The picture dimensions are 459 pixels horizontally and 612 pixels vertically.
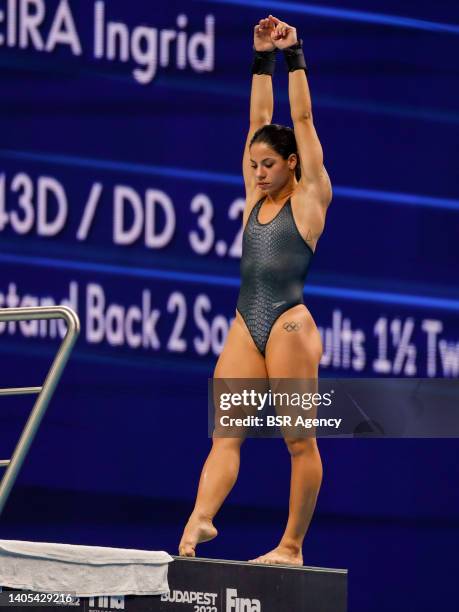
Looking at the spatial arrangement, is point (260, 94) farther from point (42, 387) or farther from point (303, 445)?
point (42, 387)

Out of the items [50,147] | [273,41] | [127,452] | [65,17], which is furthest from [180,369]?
[273,41]

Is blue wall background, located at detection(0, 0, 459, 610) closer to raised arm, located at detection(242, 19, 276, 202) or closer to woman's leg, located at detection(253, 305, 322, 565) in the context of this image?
raised arm, located at detection(242, 19, 276, 202)

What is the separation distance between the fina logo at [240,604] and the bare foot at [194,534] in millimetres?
292

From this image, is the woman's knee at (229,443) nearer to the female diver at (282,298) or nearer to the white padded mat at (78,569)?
the female diver at (282,298)

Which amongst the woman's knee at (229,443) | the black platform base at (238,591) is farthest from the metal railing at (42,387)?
the woman's knee at (229,443)

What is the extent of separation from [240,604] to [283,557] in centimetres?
32

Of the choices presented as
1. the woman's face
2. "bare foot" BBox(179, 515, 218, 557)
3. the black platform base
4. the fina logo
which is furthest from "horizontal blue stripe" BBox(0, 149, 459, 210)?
the fina logo

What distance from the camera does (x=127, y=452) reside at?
258 inches

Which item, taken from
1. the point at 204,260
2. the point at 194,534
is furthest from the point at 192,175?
the point at 194,534

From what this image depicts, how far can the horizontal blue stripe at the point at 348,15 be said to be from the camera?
21.5 feet

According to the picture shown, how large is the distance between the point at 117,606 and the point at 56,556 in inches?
9.2

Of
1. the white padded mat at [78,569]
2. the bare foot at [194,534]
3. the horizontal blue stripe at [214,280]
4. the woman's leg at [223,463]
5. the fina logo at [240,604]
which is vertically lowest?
the fina logo at [240,604]

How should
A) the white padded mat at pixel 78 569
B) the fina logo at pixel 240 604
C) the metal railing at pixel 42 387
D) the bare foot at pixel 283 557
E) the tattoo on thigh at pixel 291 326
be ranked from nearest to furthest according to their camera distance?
the metal railing at pixel 42 387, the white padded mat at pixel 78 569, the fina logo at pixel 240 604, the bare foot at pixel 283 557, the tattoo on thigh at pixel 291 326

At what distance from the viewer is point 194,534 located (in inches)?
181
